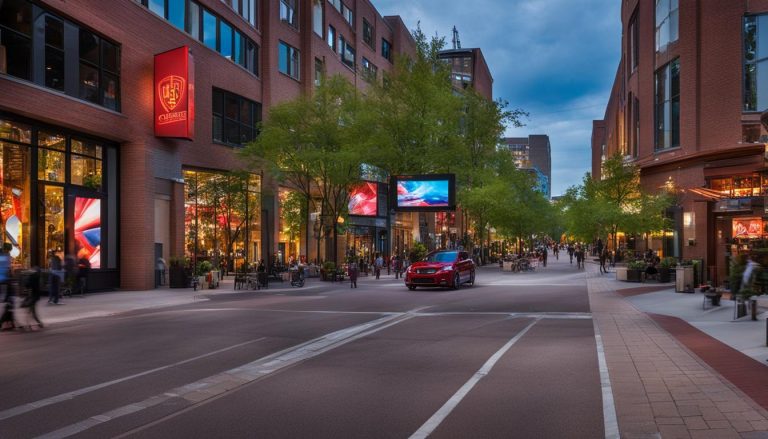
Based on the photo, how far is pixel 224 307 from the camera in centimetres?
1930

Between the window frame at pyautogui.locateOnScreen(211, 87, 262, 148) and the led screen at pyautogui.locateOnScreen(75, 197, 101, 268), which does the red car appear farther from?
the window frame at pyautogui.locateOnScreen(211, 87, 262, 148)

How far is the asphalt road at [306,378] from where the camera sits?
20.5 feet

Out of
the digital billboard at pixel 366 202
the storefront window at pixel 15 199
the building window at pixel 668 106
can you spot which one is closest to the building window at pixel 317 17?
the digital billboard at pixel 366 202

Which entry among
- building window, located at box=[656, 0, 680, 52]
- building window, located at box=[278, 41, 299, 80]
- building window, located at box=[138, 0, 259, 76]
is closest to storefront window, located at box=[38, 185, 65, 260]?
building window, located at box=[138, 0, 259, 76]

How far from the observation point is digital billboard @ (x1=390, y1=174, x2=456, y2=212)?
38.2m

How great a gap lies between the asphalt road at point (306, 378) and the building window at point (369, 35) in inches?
1794

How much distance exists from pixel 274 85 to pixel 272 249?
10.6 m

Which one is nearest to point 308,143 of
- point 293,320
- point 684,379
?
point 293,320

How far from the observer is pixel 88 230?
977 inches

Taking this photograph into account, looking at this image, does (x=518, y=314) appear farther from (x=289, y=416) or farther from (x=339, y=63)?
(x=339, y=63)

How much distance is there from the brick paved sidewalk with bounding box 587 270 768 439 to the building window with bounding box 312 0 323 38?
124 feet

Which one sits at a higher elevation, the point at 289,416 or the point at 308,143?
the point at 308,143

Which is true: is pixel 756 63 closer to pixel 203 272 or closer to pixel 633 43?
pixel 633 43

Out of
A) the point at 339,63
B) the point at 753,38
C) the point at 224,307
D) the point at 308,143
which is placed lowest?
the point at 224,307
